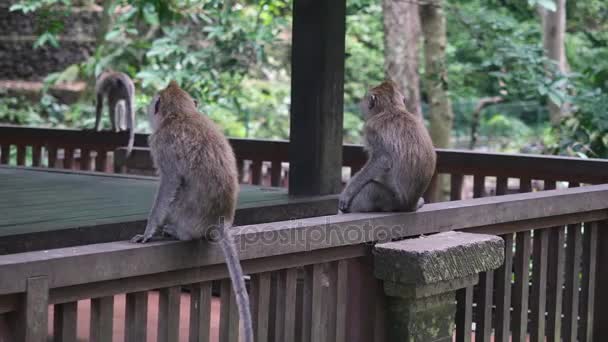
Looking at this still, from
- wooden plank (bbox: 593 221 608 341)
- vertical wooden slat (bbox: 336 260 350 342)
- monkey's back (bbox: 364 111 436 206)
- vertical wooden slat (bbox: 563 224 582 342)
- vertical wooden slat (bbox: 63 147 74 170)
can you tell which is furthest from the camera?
vertical wooden slat (bbox: 63 147 74 170)

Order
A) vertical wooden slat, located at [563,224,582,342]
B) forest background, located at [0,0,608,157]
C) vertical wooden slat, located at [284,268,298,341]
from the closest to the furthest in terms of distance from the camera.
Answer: vertical wooden slat, located at [284,268,298,341], vertical wooden slat, located at [563,224,582,342], forest background, located at [0,0,608,157]

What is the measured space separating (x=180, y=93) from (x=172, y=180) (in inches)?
19.0

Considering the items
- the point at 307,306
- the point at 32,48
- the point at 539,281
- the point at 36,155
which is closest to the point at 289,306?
the point at 307,306

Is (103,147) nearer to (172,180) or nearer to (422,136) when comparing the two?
(422,136)

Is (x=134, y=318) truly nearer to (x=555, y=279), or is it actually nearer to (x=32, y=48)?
(x=555, y=279)

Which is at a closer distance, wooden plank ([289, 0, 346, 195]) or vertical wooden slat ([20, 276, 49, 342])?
vertical wooden slat ([20, 276, 49, 342])

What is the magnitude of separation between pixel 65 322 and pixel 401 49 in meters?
8.06

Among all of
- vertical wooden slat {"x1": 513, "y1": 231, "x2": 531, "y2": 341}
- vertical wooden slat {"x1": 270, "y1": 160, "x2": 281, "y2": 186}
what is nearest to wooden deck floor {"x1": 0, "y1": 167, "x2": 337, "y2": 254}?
vertical wooden slat {"x1": 270, "y1": 160, "x2": 281, "y2": 186}

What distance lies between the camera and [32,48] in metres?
16.8

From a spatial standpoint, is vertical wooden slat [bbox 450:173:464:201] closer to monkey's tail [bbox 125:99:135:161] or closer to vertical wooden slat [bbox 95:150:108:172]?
monkey's tail [bbox 125:99:135:161]

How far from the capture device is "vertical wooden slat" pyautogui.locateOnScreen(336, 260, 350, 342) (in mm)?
3773

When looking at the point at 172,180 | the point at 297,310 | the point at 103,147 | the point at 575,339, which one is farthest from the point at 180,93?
the point at 103,147

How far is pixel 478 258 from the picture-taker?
3.93 meters

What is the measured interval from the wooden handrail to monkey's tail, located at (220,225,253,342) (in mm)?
79
